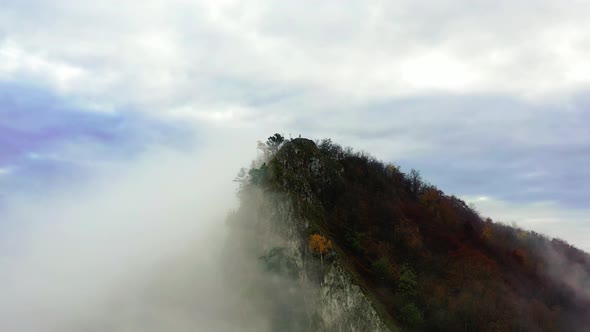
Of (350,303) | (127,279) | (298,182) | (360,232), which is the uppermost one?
(298,182)

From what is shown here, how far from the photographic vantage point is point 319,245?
47906 millimetres

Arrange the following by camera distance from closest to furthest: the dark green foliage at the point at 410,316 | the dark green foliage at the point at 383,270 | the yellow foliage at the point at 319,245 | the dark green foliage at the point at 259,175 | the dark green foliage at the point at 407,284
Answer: the dark green foliage at the point at 410,316 < the yellow foliage at the point at 319,245 < the dark green foliage at the point at 407,284 < the dark green foliage at the point at 383,270 < the dark green foliage at the point at 259,175

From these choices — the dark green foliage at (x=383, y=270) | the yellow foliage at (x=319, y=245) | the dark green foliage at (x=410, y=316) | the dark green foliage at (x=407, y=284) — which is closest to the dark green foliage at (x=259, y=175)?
the yellow foliage at (x=319, y=245)

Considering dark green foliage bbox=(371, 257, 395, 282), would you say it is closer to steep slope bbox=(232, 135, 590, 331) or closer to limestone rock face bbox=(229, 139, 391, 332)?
steep slope bbox=(232, 135, 590, 331)

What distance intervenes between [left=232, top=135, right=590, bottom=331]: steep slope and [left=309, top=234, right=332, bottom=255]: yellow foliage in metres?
0.13

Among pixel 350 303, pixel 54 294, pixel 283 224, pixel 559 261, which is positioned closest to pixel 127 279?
pixel 54 294

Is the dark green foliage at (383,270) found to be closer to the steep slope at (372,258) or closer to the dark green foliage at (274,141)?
the steep slope at (372,258)

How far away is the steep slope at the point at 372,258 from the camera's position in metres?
47.7

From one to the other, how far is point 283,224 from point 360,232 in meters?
12.2

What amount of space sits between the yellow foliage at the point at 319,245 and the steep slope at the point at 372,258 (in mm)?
126

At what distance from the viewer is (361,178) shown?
6850 cm

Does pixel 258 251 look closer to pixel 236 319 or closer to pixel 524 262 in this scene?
pixel 236 319

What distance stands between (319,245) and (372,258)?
437 inches

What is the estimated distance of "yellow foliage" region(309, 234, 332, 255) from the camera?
47747 millimetres
